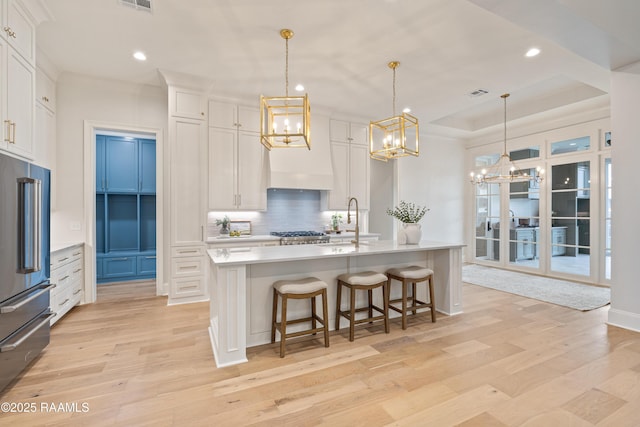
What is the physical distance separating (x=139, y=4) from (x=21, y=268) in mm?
2462

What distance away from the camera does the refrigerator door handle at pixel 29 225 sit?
233 centimetres

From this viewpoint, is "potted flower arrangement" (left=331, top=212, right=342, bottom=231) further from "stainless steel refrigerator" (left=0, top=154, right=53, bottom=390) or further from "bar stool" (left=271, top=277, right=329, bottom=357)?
"stainless steel refrigerator" (left=0, top=154, right=53, bottom=390)

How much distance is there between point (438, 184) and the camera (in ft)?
23.9

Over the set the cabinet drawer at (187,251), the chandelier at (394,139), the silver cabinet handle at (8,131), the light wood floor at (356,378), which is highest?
the chandelier at (394,139)

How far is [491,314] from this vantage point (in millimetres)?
3787

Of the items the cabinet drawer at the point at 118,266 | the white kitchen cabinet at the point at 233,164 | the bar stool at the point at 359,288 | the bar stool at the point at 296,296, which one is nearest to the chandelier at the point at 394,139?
the bar stool at the point at 359,288

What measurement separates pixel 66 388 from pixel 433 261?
3.78 meters

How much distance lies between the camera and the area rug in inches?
169

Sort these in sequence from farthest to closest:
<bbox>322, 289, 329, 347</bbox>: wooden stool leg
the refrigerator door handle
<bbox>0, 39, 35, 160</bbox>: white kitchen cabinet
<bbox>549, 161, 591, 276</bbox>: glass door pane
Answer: <bbox>549, 161, 591, 276</bbox>: glass door pane, <bbox>322, 289, 329, 347</bbox>: wooden stool leg, <bbox>0, 39, 35, 160</bbox>: white kitchen cabinet, the refrigerator door handle

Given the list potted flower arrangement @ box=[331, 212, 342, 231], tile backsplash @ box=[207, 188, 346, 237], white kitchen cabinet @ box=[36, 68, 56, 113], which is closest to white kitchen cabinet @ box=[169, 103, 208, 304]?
tile backsplash @ box=[207, 188, 346, 237]

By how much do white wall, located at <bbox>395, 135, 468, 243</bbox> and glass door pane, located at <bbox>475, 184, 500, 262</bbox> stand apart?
38 cm

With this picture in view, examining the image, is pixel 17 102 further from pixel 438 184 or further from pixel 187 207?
pixel 438 184

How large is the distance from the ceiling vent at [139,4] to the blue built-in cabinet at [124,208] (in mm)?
3425

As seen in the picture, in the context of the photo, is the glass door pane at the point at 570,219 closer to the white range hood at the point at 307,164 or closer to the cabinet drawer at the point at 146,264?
the white range hood at the point at 307,164
